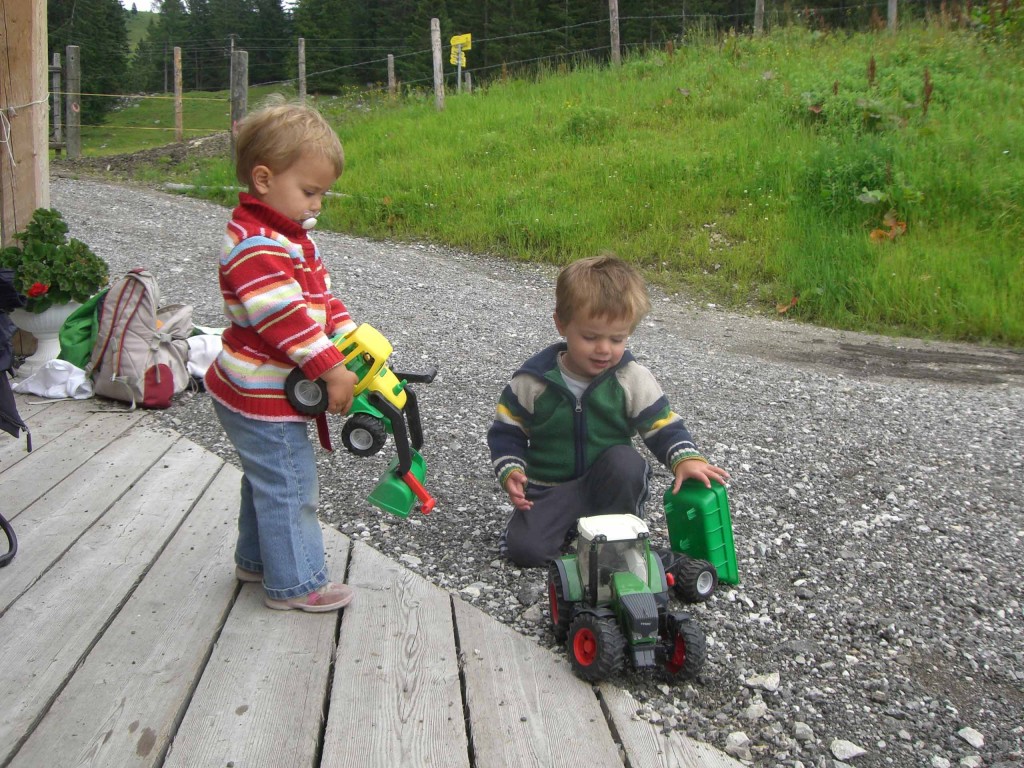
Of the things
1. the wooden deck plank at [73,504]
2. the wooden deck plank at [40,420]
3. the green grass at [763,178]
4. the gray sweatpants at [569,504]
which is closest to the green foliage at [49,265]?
the wooden deck plank at [40,420]

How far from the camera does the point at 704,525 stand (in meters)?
2.85

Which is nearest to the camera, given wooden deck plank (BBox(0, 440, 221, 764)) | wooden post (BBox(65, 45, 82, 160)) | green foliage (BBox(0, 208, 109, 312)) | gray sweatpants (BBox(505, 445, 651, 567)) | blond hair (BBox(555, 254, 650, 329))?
wooden deck plank (BBox(0, 440, 221, 764))

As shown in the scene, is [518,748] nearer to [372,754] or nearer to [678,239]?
[372,754]

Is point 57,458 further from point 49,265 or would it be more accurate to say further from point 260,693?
point 260,693

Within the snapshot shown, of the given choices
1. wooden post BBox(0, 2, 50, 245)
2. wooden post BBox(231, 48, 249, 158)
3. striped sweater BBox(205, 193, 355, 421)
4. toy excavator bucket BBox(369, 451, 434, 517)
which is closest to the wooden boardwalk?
toy excavator bucket BBox(369, 451, 434, 517)

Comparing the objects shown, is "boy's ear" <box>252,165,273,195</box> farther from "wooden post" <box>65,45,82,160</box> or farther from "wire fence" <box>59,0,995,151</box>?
"wooden post" <box>65,45,82,160</box>

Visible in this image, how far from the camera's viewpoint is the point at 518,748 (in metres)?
2.13

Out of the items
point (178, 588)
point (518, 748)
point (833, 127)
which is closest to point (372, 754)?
point (518, 748)

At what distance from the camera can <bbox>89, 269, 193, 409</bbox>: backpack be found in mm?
4602

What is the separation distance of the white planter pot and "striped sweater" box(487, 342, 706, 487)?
3178 millimetres

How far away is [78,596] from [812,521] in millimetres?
2539

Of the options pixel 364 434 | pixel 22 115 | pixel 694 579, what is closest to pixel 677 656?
pixel 694 579

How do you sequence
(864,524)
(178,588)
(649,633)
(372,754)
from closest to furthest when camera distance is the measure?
1. (372,754)
2. (649,633)
3. (178,588)
4. (864,524)

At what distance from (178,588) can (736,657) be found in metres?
1.66
